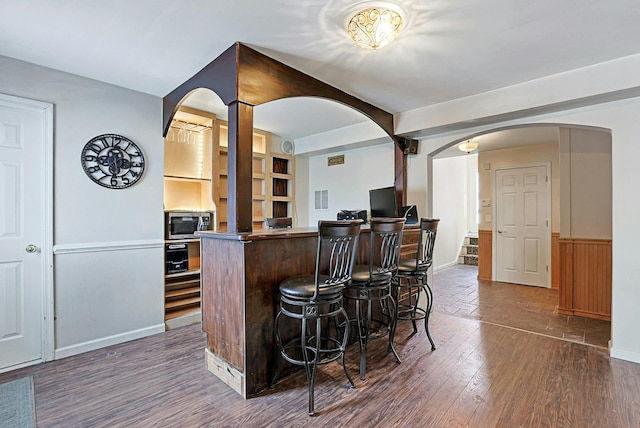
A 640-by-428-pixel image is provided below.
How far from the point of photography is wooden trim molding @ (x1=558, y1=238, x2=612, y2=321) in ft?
12.3

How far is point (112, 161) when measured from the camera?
3.06 meters

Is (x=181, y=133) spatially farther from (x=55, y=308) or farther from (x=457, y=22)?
(x=457, y=22)

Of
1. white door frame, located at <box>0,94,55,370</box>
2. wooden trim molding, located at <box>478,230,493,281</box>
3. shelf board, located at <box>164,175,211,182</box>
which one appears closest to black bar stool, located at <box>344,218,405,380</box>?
shelf board, located at <box>164,175,211,182</box>

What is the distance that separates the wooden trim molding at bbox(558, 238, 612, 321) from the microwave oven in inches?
184

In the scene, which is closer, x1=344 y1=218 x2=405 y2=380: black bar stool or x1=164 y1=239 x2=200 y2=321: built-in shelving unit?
x1=344 y1=218 x2=405 y2=380: black bar stool

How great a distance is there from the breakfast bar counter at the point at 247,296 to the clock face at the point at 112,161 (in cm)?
135

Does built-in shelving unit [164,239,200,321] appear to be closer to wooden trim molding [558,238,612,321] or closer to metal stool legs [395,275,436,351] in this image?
metal stool legs [395,275,436,351]

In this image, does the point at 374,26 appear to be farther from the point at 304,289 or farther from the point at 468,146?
the point at 468,146

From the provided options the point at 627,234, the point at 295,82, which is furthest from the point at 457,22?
the point at 627,234

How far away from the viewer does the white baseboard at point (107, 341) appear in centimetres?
279

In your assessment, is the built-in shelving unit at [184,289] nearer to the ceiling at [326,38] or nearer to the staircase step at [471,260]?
the ceiling at [326,38]

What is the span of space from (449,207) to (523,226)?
1.93 metres

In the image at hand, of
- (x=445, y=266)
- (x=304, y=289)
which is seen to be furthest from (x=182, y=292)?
(x=445, y=266)

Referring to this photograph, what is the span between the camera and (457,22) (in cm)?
208
